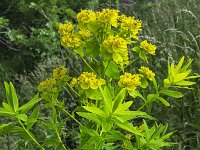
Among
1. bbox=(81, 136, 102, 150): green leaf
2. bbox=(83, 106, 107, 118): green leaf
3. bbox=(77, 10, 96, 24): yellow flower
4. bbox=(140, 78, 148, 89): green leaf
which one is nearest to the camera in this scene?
bbox=(83, 106, 107, 118): green leaf

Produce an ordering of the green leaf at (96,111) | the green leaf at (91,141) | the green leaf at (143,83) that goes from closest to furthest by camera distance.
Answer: the green leaf at (96,111) → the green leaf at (91,141) → the green leaf at (143,83)

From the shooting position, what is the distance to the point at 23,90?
415 centimetres

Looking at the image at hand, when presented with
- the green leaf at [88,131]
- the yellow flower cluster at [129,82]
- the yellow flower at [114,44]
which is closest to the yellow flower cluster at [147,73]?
the yellow flower cluster at [129,82]

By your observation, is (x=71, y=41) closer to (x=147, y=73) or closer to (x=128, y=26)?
(x=128, y=26)

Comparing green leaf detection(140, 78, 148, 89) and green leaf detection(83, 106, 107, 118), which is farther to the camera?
green leaf detection(140, 78, 148, 89)

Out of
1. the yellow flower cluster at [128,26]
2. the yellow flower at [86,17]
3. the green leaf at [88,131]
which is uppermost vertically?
the yellow flower at [86,17]

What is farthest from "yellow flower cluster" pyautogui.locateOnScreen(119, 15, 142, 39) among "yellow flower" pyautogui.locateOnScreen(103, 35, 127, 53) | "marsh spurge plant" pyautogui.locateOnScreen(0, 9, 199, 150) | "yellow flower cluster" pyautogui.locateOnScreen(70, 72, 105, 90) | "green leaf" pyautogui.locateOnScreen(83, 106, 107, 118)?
"green leaf" pyautogui.locateOnScreen(83, 106, 107, 118)

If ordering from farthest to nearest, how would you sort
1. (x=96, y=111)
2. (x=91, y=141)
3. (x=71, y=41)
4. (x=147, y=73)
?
(x=147, y=73) → (x=71, y=41) → (x=91, y=141) → (x=96, y=111)

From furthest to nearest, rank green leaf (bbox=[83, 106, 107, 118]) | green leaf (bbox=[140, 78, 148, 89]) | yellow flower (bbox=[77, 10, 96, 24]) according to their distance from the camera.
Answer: green leaf (bbox=[140, 78, 148, 89])
yellow flower (bbox=[77, 10, 96, 24])
green leaf (bbox=[83, 106, 107, 118])

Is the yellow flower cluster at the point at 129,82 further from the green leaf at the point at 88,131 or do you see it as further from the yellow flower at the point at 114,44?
the green leaf at the point at 88,131

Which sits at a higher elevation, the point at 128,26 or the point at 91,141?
the point at 128,26

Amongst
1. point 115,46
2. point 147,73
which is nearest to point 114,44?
point 115,46

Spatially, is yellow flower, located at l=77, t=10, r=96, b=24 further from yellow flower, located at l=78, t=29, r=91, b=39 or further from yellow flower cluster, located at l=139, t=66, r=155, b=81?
yellow flower cluster, located at l=139, t=66, r=155, b=81

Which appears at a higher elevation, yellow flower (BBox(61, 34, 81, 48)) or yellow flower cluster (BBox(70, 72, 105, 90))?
yellow flower (BBox(61, 34, 81, 48))
